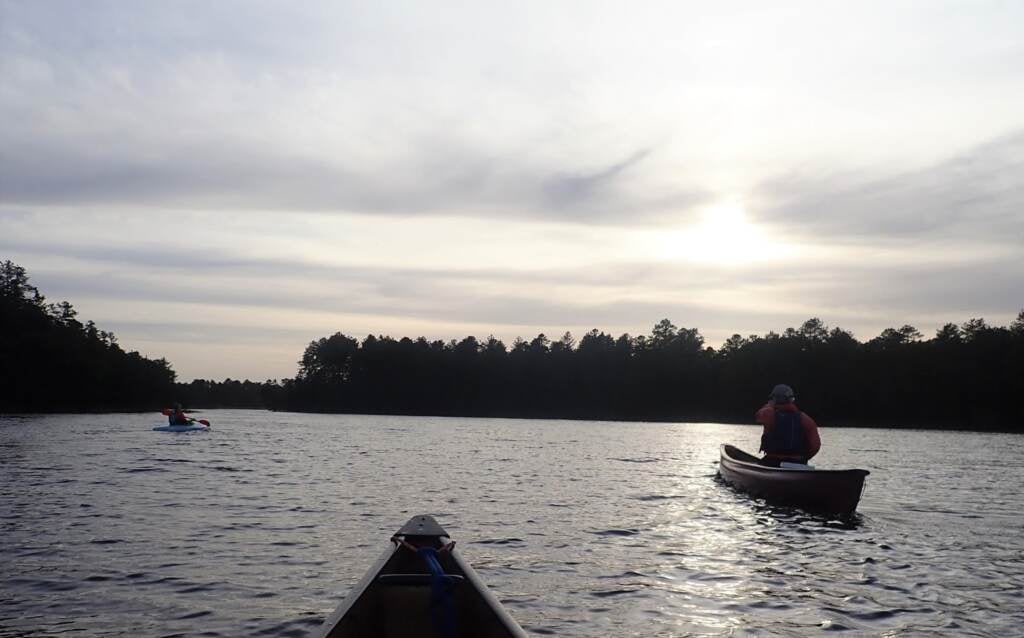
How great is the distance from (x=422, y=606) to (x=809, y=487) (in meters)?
13.9

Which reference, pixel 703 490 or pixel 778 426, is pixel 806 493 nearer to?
pixel 778 426

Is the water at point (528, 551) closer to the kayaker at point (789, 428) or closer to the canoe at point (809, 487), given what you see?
the canoe at point (809, 487)

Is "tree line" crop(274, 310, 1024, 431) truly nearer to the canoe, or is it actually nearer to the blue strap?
the canoe

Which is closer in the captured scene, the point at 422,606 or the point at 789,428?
the point at 422,606

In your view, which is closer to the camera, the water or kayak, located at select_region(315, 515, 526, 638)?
kayak, located at select_region(315, 515, 526, 638)

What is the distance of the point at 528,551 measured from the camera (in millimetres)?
13500

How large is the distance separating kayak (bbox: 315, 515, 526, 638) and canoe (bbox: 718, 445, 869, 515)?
40.6 ft

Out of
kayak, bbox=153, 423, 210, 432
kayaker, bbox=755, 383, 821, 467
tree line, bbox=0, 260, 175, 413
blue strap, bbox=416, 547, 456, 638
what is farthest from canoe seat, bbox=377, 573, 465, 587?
tree line, bbox=0, 260, 175, 413

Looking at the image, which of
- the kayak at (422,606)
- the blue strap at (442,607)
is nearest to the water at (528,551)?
the kayak at (422,606)

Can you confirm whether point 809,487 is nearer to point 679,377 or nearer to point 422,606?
point 422,606

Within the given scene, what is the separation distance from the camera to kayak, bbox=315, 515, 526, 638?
6262mm

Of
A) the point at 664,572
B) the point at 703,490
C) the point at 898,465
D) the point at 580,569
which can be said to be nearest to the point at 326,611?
the point at 580,569

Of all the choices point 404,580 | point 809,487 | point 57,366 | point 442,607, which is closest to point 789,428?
point 809,487

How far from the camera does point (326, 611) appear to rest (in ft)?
30.9
